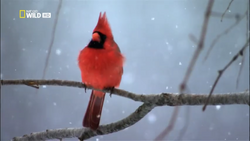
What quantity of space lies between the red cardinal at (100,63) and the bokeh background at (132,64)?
78 cm

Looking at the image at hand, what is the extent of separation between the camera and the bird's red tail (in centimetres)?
106

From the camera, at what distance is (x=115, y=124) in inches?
38.6

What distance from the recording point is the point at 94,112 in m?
1.13

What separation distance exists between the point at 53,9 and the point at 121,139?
Answer: 3.84 feet

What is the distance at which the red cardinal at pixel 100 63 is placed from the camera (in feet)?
3.50

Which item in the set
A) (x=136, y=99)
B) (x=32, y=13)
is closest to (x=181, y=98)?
(x=136, y=99)

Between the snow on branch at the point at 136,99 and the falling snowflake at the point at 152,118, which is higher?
the snow on branch at the point at 136,99

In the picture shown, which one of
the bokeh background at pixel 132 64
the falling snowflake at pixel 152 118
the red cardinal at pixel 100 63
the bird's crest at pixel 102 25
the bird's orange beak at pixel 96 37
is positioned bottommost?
the falling snowflake at pixel 152 118

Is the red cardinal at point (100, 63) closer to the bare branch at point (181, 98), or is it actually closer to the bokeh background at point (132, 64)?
the bare branch at point (181, 98)

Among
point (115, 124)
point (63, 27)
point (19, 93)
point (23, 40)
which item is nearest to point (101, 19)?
point (115, 124)

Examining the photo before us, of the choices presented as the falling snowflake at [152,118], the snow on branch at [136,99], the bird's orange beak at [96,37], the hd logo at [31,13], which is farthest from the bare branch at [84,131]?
the falling snowflake at [152,118]

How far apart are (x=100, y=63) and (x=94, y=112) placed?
219mm

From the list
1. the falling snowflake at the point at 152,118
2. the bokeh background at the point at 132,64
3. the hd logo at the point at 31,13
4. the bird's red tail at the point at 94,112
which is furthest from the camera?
the falling snowflake at the point at 152,118

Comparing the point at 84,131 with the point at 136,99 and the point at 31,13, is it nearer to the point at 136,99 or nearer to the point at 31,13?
the point at 136,99
